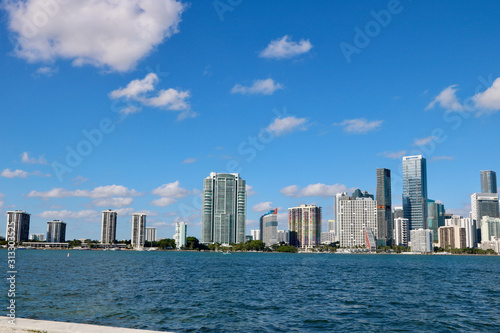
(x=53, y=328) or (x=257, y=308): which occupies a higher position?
(x=53, y=328)

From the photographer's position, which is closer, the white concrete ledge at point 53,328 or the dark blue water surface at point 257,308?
the white concrete ledge at point 53,328

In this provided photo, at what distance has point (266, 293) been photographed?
182 ft

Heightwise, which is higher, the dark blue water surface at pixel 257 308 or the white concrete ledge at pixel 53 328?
the white concrete ledge at pixel 53 328

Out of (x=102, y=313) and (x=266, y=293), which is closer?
(x=102, y=313)

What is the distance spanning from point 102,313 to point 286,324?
1570cm

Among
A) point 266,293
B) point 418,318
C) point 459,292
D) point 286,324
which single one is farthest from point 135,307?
point 459,292

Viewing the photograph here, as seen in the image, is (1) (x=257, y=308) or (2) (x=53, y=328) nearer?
(2) (x=53, y=328)

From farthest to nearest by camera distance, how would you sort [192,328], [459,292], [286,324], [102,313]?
[459,292] → [102,313] → [286,324] → [192,328]

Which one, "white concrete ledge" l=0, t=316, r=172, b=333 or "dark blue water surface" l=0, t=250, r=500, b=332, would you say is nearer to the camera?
"white concrete ledge" l=0, t=316, r=172, b=333

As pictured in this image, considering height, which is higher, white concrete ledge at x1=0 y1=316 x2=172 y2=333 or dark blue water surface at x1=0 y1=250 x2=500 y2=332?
white concrete ledge at x1=0 y1=316 x2=172 y2=333

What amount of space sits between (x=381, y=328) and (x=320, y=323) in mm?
4826

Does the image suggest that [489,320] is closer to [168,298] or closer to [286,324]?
[286,324]

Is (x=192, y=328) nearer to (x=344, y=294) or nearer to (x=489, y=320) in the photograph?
(x=489, y=320)

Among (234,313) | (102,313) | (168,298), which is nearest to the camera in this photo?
(102,313)
